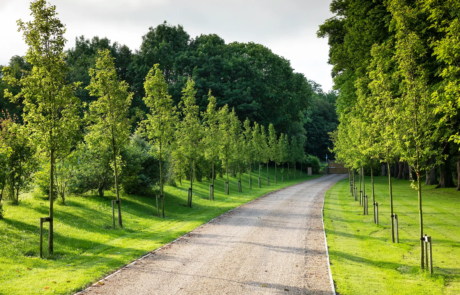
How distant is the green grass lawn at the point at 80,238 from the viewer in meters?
8.92

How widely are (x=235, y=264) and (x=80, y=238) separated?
6.51m

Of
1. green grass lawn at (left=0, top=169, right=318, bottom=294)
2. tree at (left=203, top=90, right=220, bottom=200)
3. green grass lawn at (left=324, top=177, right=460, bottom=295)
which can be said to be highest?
tree at (left=203, top=90, right=220, bottom=200)

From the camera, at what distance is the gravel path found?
8.39 m

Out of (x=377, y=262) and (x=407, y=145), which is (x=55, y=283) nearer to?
(x=377, y=262)

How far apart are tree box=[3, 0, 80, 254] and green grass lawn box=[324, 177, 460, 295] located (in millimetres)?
9458

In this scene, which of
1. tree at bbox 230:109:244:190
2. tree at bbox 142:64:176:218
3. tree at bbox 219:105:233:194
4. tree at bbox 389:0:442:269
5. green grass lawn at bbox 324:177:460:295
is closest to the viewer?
green grass lawn at bbox 324:177:460:295

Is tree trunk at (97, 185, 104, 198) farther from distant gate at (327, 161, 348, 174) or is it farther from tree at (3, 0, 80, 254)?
distant gate at (327, 161, 348, 174)

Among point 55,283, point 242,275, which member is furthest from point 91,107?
point 242,275

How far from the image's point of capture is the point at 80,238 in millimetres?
13180

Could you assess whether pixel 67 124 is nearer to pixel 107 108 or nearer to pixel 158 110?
pixel 107 108

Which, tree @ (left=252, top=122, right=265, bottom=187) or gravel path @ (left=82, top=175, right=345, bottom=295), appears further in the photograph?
tree @ (left=252, top=122, right=265, bottom=187)

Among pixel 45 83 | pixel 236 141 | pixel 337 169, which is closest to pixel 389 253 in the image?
pixel 45 83

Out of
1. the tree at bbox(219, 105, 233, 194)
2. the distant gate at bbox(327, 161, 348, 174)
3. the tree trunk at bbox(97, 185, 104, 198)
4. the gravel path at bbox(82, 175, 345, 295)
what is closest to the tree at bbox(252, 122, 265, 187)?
the tree at bbox(219, 105, 233, 194)

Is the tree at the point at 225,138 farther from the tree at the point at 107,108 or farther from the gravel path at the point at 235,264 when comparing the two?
the gravel path at the point at 235,264
